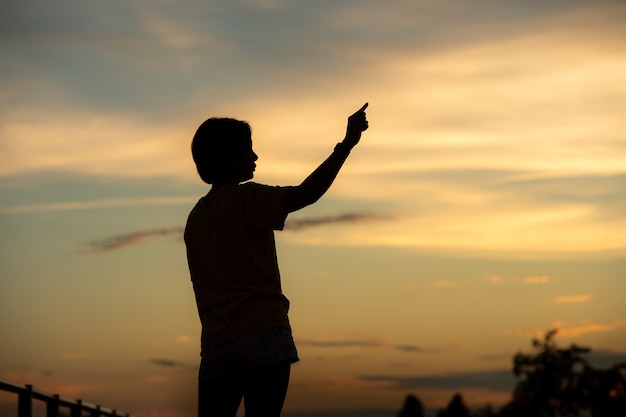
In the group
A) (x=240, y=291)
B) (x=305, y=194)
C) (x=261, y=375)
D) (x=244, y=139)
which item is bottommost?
(x=261, y=375)

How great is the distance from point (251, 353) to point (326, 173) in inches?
28.2

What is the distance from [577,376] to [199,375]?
8777cm

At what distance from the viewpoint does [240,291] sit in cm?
450

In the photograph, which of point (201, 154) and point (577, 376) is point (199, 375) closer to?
point (201, 154)

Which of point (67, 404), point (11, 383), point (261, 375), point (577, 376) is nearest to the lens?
point (261, 375)

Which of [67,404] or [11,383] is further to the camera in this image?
[67,404]

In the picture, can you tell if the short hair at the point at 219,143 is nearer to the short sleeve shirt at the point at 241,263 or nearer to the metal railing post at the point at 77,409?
the short sleeve shirt at the point at 241,263

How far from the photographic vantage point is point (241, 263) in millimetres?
4496

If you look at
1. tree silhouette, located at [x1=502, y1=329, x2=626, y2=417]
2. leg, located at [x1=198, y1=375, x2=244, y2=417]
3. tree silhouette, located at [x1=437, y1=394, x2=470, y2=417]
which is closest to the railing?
leg, located at [x1=198, y1=375, x2=244, y2=417]

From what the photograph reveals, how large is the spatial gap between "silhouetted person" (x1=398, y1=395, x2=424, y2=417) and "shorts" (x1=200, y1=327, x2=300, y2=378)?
16475 centimetres

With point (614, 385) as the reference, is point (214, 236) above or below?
below

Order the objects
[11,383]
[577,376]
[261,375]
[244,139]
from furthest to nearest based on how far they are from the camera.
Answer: [577,376], [11,383], [244,139], [261,375]

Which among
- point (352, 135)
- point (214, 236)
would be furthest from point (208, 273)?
point (352, 135)

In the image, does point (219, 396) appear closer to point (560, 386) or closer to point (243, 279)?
point (243, 279)
